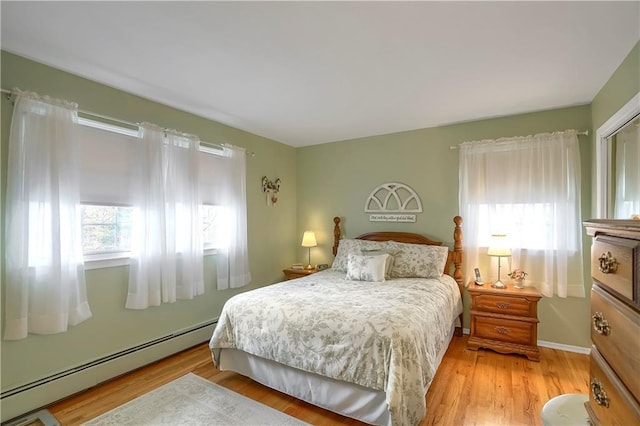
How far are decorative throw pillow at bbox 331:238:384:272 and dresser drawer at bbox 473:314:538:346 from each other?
4.23 ft

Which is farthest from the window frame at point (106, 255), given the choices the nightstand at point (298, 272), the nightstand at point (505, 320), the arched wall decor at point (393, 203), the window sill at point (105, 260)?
the nightstand at point (505, 320)

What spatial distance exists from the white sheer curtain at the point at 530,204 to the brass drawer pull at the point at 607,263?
8.22ft

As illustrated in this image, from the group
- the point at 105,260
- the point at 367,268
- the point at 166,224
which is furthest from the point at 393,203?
the point at 105,260

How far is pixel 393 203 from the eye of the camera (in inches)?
160

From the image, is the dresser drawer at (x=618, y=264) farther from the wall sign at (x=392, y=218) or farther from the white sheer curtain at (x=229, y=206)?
the white sheer curtain at (x=229, y=206)

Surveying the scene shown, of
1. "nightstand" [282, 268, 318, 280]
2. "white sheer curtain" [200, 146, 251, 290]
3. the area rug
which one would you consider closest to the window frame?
"white sheer curtain" [200, 146, 251, 290]

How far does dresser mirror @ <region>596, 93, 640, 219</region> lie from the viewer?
2.07m

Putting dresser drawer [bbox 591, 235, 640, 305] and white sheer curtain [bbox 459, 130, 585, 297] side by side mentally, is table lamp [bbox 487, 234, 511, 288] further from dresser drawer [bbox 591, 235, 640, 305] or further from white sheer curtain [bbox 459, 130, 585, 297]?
dresser drawer [bbox 591, 235, 640, 305]

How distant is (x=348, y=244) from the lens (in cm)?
395

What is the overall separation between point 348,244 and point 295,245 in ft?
3.89

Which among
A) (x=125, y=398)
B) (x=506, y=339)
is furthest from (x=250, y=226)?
(x=506, y=339)

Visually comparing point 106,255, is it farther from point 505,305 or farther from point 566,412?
point 505,305

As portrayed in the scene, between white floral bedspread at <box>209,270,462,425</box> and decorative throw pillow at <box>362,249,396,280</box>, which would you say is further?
decorative throw pillow at <box>362,249,396,280</box>

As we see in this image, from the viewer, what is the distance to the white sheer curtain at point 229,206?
3.50m
